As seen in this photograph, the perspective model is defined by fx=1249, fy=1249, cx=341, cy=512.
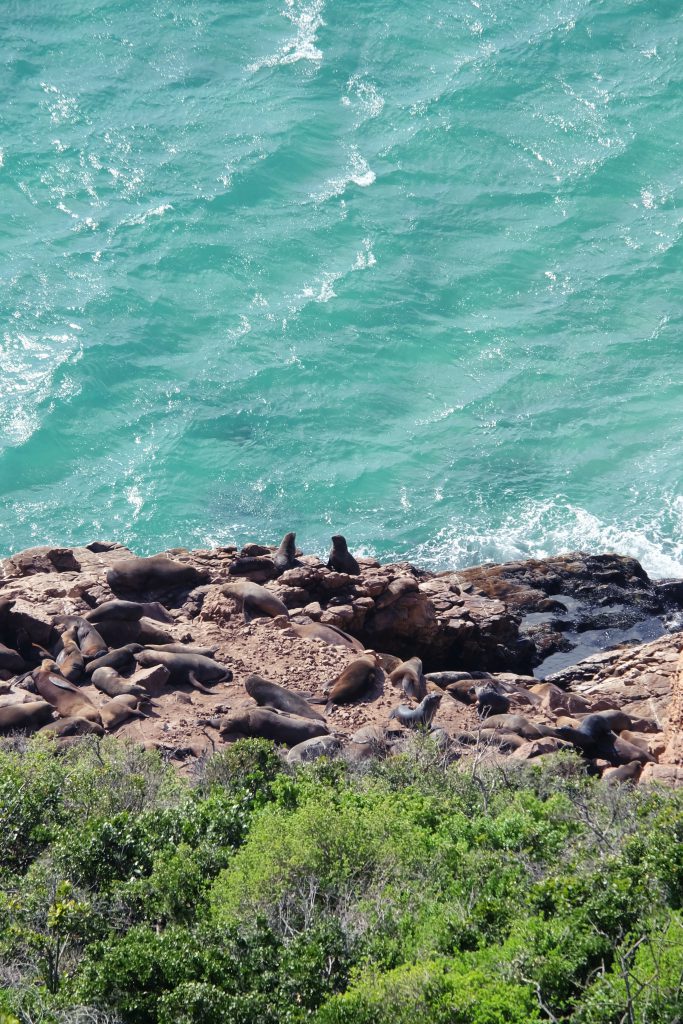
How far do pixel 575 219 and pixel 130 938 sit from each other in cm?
4490

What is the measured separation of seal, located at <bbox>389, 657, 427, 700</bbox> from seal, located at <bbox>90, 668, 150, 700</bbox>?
4954 millimetres

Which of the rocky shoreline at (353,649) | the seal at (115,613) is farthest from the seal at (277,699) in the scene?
the seal at (115,613)

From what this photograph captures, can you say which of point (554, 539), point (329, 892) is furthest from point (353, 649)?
point (554, 539)

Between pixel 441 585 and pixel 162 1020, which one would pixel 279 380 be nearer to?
pixel 441 585

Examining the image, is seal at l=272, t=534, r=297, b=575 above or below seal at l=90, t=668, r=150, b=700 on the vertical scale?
below

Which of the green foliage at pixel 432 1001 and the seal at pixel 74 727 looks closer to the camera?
the green foliage at pixel 432 1001

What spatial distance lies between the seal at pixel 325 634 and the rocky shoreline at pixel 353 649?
0.18 ft

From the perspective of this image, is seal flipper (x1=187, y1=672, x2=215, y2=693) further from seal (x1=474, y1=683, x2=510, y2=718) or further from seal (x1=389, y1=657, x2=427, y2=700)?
seal (x1=474, y1=683, x2=510, y2=718)

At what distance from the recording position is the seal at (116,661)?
24.3 metres

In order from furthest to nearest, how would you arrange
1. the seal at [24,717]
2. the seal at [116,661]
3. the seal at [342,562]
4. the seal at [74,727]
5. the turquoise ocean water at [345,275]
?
the turquoise ocean water at [345,275] < the seal at [342,562] < the seal at [116,661] < the seal at [24,717] < the seal at [74,727]

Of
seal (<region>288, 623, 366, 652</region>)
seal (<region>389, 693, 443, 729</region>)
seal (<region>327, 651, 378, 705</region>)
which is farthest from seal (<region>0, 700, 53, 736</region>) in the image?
seal (<region>389, 693, 443, 729</region>)

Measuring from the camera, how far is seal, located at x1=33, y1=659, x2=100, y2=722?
74.2ft

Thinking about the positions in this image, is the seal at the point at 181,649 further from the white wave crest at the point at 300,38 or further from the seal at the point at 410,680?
the white wave crest at the point at 300,38

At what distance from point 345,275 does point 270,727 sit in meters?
32.9
